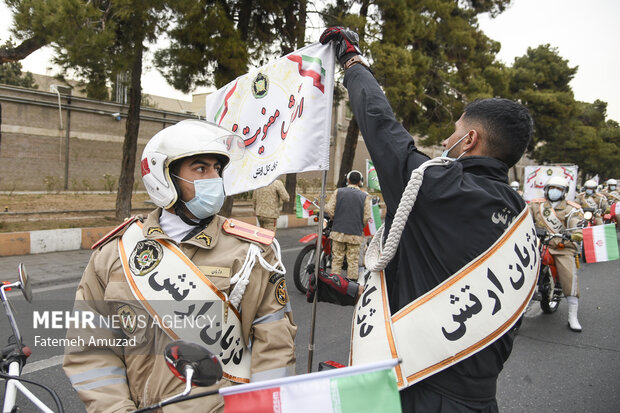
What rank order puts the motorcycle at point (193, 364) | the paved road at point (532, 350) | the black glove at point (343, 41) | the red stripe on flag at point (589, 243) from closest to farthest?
the motorcycle at point (193, 364) → the black glove at point (343, 41) → the paved road at point (532, 350) → the red stripe on flag at point (589, 243)

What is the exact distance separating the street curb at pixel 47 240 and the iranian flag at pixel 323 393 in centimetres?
829

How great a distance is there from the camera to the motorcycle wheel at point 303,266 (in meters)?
6.43

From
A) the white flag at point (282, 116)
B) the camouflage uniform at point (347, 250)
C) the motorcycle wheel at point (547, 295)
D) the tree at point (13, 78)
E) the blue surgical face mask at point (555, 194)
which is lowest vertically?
the motorcycle wheel at point (547, 295)

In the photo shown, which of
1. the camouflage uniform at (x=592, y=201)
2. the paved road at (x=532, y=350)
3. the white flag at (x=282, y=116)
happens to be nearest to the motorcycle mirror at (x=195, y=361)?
the paved road at (x=532, y=350)

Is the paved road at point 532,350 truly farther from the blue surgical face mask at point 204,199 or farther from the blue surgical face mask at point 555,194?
the blue surgical face mask at point 555,194

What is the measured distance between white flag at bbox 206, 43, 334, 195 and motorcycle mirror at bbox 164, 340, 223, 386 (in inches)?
51.2

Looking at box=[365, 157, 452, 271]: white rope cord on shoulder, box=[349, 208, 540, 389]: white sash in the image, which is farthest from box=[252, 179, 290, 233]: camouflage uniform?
box=[349, 208, 540, 389]: white sash

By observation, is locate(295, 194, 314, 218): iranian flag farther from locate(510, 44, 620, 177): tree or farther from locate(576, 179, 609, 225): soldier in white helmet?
locate(510, 44, 620, 177): tree

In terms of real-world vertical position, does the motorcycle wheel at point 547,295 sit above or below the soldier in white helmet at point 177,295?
below

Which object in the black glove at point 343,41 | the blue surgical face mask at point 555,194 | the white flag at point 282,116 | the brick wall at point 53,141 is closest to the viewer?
the black glove at point 343,41

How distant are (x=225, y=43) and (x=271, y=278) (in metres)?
9.41

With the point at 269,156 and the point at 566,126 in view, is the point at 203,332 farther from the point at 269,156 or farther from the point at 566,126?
the point at 566,126

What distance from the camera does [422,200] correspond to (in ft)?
4.71

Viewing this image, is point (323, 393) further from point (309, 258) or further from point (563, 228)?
point (563, 228)
